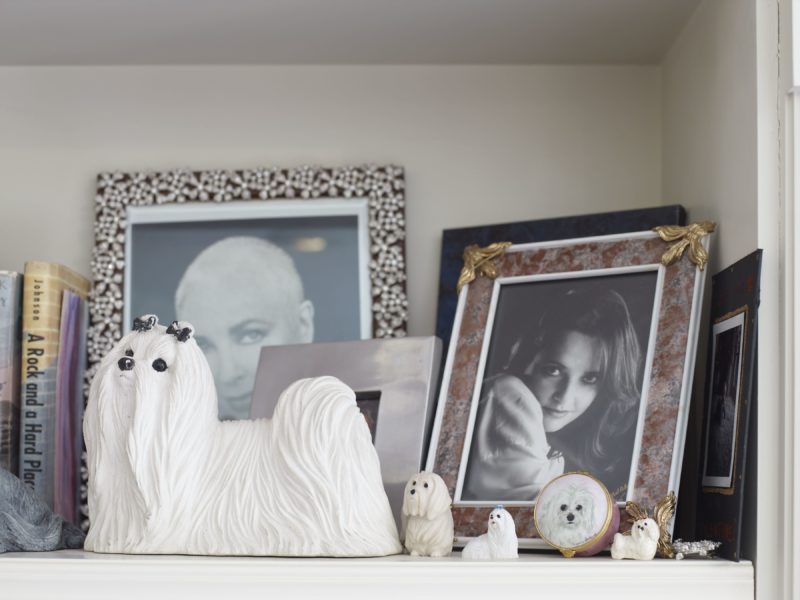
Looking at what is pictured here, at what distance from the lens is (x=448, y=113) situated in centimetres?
153

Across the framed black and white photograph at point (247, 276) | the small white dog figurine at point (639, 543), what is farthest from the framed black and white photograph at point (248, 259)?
the small white dog figurine at point (639, 543)

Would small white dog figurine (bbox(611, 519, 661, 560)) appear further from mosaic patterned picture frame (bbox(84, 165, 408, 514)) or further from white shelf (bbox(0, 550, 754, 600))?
mosaic patterned picture frame (bbox(84, 165, 408, 514))

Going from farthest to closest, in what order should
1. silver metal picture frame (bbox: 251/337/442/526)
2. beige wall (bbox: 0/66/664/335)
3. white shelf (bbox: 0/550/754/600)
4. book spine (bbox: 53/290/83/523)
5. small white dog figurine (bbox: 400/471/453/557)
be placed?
beige wall (bbox: 0/66/664/335)
book spine (bbox: 53/290/83/523)
silver metal picture frame (bbox: 251/337/442/526)
small white dog figurine (bbox: 400/471/453/557)
white shelf (bbox: 0/550/754/600)

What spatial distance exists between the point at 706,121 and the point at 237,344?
667mm

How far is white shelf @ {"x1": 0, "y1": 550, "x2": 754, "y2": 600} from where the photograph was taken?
100 centimetres

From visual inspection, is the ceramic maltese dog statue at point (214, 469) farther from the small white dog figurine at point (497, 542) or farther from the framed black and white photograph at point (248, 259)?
the framed black and white photograph at point (248, 259)

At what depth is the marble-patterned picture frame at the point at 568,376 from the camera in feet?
3.77

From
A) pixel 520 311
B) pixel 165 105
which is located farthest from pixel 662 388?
pixel 165 105

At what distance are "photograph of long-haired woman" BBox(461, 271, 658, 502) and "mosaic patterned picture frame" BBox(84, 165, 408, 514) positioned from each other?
0.22 metres

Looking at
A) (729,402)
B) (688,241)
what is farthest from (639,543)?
(688,241)

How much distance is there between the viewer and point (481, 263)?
4.37 ft

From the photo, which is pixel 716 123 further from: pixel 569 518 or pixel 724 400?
pixel 569 518

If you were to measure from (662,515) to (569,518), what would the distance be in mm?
96

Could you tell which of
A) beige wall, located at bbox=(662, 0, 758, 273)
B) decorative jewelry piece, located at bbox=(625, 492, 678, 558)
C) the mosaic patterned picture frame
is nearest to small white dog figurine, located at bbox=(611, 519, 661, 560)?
decorative jewelry piece, located at bbox=(625, 492, 678, 558)
